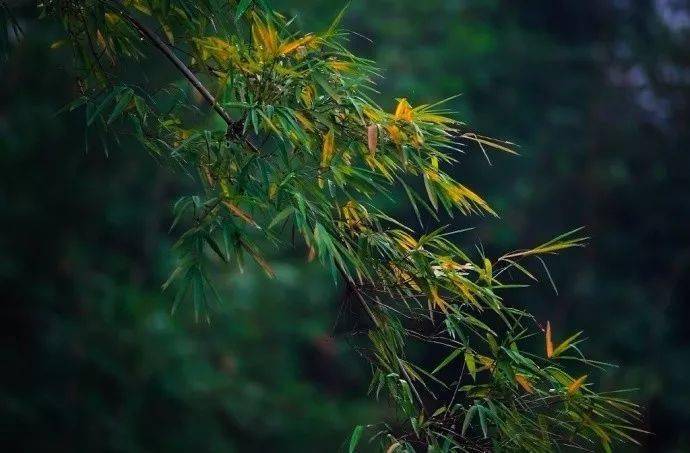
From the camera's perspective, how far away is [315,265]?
263 inches

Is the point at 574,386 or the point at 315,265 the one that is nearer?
the point at 574,386

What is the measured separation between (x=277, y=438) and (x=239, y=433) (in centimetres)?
23

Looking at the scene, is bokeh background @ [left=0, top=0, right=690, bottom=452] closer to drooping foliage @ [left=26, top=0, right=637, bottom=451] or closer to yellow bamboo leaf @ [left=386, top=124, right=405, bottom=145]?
drooping foliage @ [left=26, top=0, right=637, bottom=451]

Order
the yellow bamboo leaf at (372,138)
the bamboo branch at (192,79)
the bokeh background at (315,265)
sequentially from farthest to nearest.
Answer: the bokeh background at (315,265)
the bamboo branch at (192,79)
the yellow bamboo leaf at (372,138)

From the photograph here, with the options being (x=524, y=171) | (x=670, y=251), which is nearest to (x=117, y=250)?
(x=524, y=171)

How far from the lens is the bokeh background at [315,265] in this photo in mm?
5652

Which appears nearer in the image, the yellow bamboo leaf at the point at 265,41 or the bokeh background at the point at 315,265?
the yellow bamboo leaf at the point at 265,41

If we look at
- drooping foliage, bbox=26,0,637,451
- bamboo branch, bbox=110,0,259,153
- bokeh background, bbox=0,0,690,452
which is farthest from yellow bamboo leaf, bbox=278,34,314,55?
bokeh background, bbox=0,0,690,452

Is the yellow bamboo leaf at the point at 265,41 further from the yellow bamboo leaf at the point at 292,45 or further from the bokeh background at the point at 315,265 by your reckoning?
the bokeh background at the point at 315,265

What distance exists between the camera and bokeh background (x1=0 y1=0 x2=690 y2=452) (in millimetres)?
5652

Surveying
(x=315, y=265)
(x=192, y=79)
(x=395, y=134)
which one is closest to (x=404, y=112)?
(x=395, y=134)

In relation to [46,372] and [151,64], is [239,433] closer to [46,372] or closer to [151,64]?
[46,372]

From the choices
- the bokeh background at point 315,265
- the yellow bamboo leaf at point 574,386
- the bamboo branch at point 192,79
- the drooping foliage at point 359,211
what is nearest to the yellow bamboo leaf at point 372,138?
the drooping foliage at point 359,211

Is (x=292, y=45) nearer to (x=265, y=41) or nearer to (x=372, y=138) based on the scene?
(x=265, y=41)
